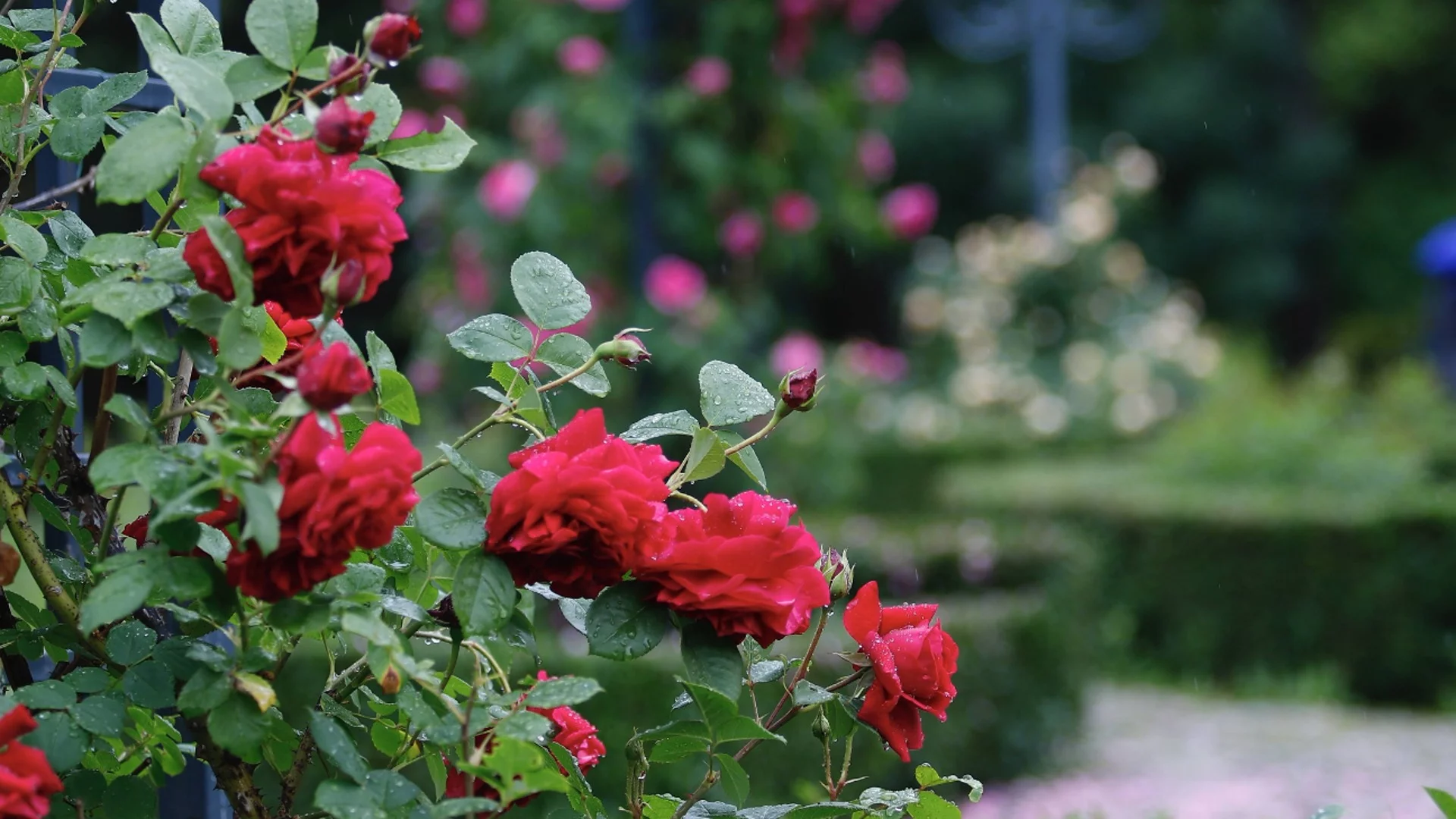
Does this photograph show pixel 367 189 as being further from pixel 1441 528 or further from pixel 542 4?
pixel 1441 528

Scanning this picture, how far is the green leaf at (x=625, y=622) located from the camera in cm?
85

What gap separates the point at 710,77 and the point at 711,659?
11.9 ft

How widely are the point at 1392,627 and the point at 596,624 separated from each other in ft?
16.1

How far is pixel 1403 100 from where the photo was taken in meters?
17.6

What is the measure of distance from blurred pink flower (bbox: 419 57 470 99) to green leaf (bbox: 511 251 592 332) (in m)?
4.04

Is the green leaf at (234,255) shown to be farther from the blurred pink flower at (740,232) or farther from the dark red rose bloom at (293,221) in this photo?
the blurred pink flower at (740,232)

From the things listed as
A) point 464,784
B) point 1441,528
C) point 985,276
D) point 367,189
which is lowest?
point 464,784

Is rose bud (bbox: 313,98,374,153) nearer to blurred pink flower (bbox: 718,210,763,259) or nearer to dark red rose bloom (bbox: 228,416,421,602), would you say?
dark red rose bloom (bbox: 228,416,421,602)

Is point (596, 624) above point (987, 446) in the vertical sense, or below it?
below

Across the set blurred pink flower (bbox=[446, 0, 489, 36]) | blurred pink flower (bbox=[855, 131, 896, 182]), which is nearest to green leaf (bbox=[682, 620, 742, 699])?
blurred pink flower (bbox=[855, 131, 896, 182])

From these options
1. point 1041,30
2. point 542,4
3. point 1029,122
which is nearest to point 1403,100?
point 1029,122

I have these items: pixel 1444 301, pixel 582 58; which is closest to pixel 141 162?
pixel 582 58

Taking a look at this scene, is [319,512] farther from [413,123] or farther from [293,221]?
[413,123]

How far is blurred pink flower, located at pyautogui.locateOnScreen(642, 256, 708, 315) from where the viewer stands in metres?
4.33
